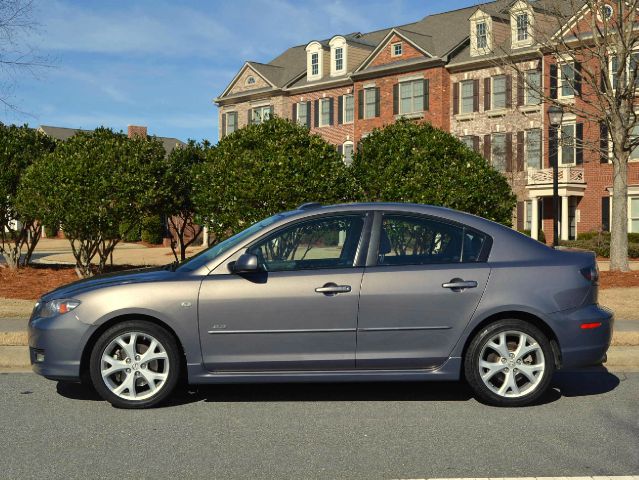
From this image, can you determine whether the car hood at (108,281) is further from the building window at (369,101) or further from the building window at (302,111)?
the building window at (302,111)

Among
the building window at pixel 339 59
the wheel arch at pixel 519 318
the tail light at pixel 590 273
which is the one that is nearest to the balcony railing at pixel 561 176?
the building window at pixel 339 59

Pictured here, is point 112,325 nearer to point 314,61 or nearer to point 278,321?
point 278,321

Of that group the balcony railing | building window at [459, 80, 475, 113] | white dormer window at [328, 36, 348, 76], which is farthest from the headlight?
white dormer window at [328, 36, 348, 76]

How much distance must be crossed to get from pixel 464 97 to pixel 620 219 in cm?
2253

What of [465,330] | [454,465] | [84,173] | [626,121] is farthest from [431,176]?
[454,465]

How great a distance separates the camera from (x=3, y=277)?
1730cm

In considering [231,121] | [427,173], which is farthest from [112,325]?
[231,121]

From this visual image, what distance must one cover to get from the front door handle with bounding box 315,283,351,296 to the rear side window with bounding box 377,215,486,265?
0.39 m

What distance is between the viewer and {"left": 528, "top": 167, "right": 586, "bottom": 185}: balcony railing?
35188 mm

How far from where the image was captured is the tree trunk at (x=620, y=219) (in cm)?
1809

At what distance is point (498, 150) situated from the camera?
3862cm

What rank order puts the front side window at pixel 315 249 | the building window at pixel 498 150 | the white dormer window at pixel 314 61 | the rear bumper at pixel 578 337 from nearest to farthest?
the rear bumper at pixel 578 337 → the front side window at pixel 315 249 → the building window at pixel 498 150 → the white dormer window at pixel 314 61

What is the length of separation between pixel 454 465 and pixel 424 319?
1619 mm

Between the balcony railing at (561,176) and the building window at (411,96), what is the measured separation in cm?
743
